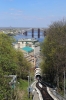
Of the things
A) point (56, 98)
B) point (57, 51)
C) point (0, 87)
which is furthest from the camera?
point (57, 51)

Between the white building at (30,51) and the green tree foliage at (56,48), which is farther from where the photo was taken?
the white building at (30,51)

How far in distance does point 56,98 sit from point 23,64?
18.4 m

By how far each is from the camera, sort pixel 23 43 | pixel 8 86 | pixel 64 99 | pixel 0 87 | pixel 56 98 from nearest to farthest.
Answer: pixel 0 87, pixel 8 86, pixel 64 99, pixel 56 98, pixel 23 43

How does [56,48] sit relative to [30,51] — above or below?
above

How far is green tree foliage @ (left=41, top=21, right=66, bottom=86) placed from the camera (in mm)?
34875

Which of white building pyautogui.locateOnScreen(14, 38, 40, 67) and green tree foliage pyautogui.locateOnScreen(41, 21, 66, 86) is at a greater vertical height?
green tree foliage pyautogui.locateOnScreen(41, 21, 66, 86)

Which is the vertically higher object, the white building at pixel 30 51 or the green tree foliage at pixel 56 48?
the green tree foliage at pixel 56 48

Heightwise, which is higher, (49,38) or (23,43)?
(49,38)

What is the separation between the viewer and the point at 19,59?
142ft

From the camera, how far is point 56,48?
35.2 meters

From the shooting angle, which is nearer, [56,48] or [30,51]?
[56,48]

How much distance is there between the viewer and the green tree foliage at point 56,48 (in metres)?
34.9

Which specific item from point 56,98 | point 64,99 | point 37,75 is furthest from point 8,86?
point 37,75

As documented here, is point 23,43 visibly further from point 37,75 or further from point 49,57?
point 49,57
